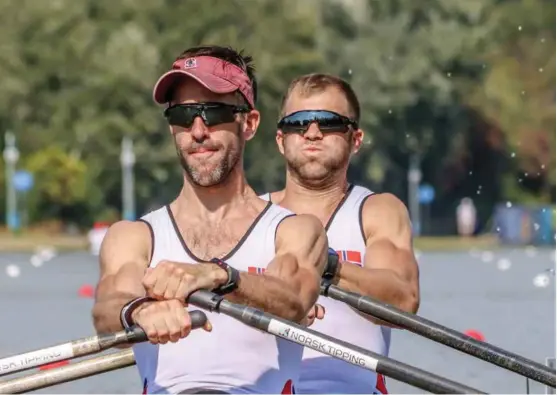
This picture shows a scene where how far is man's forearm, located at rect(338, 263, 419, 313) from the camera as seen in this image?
7262 mm

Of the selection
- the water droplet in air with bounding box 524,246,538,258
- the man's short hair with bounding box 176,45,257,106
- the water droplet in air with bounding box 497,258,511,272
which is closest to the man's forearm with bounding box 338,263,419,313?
the man's short hair with bounding box 176,45,257,106

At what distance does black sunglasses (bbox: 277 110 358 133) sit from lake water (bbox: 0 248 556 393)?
1862 mm

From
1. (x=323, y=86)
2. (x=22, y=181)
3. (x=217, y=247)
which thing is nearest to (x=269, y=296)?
(x=217, y=247)

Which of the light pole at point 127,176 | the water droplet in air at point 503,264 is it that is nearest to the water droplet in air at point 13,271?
the water droplet in air at point 503,264

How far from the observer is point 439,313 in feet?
74.9

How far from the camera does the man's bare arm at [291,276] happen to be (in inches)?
228

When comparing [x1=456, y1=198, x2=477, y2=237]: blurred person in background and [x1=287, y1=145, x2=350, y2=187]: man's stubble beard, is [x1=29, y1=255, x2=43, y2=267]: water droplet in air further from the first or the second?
[x1=287, y1=145, x2=350, y2=187]: man's stubble beard

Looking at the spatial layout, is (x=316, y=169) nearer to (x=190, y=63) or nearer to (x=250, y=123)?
(x=250, y=123)

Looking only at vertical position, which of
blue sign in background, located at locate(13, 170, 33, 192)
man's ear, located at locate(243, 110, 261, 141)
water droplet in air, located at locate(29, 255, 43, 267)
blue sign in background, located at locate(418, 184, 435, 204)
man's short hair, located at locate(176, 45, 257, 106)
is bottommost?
man's ear, located at locate(243, 110, 261, 141)

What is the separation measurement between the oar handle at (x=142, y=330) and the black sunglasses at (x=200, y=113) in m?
0.84

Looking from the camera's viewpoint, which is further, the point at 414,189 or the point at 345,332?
the point at 414,189

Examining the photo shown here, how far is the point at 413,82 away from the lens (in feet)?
235

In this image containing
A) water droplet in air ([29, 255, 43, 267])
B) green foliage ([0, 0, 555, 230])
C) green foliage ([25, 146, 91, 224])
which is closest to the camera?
water droplet in air ([29, 255, 43, 267])

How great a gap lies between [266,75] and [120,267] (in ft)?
198
